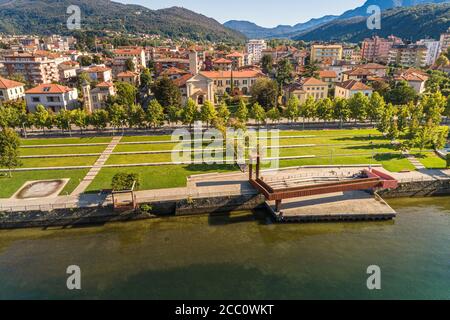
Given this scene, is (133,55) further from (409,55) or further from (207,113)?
(409,55)

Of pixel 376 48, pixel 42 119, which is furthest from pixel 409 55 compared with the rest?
pixel 42 119

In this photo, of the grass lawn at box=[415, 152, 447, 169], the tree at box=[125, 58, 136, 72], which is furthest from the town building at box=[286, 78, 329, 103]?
the tree at box=[125, 58, 136, 72]

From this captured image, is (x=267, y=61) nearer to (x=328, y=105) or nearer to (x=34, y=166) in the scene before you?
(x=328, y=105)

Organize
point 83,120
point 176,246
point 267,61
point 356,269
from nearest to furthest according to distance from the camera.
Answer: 1. point 356,269
2. point 176,246
3. point 83,120
4. point 267,61

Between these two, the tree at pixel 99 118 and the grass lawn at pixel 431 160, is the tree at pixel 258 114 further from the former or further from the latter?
the tree at pixel 99 118

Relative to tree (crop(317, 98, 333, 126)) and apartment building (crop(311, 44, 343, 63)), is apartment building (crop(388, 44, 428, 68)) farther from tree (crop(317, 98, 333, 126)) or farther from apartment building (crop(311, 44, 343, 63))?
tree (crop(317, 98, 333, 126))

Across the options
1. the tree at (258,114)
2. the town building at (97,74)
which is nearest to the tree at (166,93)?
the tree at (258,114)
